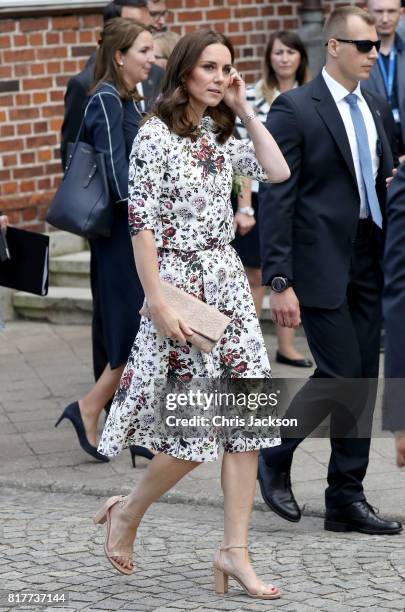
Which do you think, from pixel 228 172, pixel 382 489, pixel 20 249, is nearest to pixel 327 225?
pixel 228 172

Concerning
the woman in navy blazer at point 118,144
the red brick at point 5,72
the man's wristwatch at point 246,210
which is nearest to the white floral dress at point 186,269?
the woman in navy blazer at point 118,144

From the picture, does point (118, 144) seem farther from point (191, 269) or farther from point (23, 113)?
point (23, 113)

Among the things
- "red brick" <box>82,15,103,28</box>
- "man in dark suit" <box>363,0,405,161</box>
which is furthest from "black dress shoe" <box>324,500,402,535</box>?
"red brick" <box>82,15,103,28</box>

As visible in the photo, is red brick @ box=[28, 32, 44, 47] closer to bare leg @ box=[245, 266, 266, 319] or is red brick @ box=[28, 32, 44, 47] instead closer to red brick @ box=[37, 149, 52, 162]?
red brick @ box=[37, 149, 52, 162]

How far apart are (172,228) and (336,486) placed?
1389 mm

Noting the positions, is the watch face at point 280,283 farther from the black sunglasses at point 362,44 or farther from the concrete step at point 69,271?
the concrete step at point 69,271

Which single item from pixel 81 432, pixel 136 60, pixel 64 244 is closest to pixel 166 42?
pixel 136 60

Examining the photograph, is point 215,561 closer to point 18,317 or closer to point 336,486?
point 336,486

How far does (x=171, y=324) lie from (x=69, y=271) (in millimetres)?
5582

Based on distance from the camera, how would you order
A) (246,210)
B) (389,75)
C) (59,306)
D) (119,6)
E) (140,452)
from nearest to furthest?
(140,452) → (119,6) → (389,75) → (246,210) → (59,306)

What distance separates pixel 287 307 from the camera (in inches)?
223

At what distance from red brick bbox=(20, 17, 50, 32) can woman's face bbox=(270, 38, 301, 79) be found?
239 cm

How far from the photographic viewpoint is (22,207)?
34.3ft

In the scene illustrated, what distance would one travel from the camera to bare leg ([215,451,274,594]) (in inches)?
198
